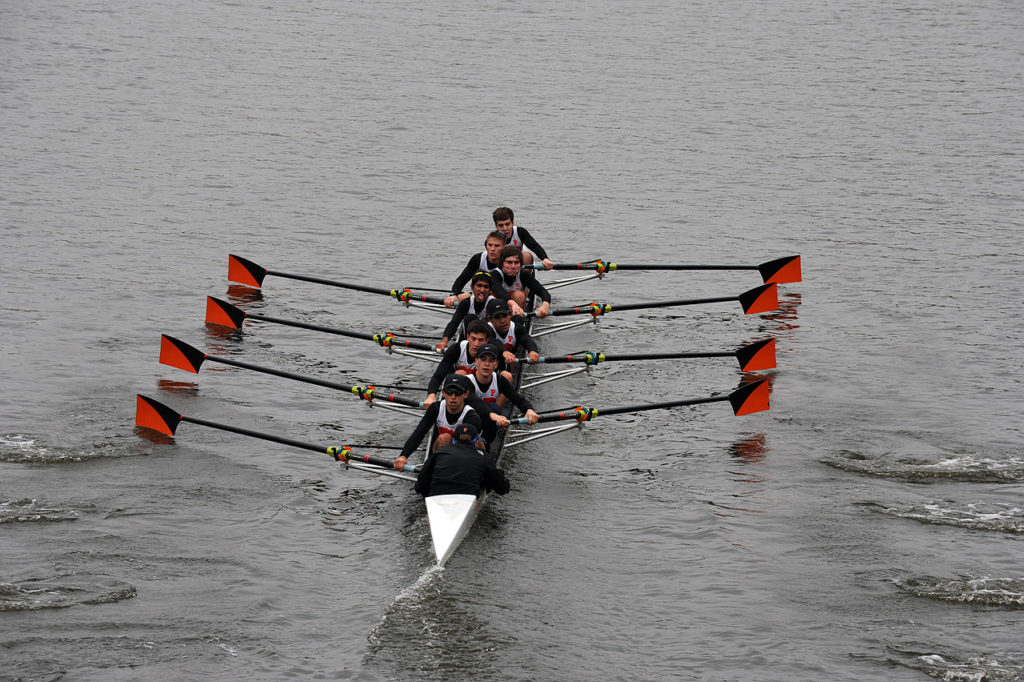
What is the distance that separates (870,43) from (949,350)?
27629mm

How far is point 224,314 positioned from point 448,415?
296 inches

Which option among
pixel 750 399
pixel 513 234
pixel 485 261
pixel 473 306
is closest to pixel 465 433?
pixel 473 306

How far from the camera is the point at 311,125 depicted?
35688 mm

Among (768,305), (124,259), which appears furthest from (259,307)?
(768,305)

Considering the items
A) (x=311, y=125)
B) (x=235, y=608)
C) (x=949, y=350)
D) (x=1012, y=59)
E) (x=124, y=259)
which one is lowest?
(x=235, y=608)

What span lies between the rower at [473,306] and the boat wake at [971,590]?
21.8 feet

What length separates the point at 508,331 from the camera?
16500 millimetres

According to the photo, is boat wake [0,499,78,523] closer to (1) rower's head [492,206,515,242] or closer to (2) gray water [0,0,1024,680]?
(2) gray water [0,0,1024,680]

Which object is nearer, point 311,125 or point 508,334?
point 508,334

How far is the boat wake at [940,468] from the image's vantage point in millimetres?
15547

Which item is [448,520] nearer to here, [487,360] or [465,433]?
[465,433]

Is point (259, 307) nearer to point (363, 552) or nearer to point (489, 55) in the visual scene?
point (363, 552)

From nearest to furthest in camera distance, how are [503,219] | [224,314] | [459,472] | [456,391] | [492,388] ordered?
1. [459,472]
2. [456,391]
3. [492,388]
4. [503,219]
5. [224,314]

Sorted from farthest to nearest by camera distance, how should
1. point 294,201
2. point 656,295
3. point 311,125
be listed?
point 311,125 < point 294,201 < point 656,295
